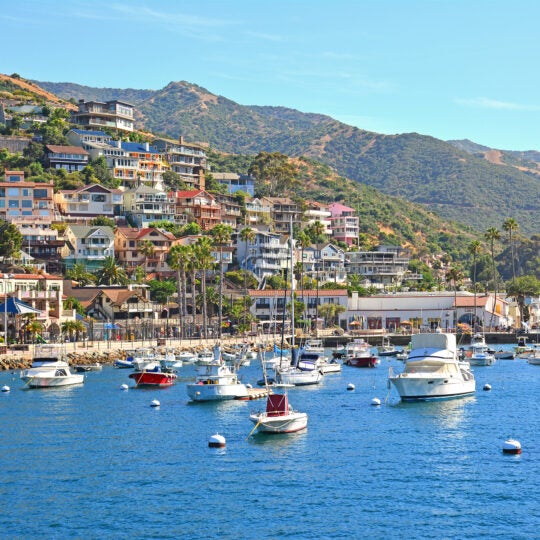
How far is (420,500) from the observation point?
47.4m

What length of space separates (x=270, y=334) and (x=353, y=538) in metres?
120

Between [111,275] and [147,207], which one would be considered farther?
[147,207]

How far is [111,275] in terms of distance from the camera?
163m

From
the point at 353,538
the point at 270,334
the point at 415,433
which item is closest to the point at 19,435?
the point at 415,433

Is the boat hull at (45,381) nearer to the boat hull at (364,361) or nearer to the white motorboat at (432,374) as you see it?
the white motorboat at (432,374)

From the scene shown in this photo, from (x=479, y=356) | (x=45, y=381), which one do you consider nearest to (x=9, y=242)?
(x=45, y=381)

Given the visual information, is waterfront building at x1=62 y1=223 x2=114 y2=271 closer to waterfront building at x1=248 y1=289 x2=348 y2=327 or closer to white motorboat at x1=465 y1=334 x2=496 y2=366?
waterfront building at x1=248 y1=289 x2=348 y2=327

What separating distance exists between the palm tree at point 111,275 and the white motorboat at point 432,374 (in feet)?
278

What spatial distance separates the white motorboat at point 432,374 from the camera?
79.8 metres

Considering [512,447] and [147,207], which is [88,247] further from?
[512,447]

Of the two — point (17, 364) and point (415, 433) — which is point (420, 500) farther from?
point (17, 364)

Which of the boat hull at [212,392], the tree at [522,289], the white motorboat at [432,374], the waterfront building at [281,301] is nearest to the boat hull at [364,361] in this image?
the white motorboat at [432,374]

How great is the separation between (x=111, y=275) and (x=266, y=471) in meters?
113

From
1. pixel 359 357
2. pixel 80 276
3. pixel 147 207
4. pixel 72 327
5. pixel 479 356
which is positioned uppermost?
pixel 147 207
